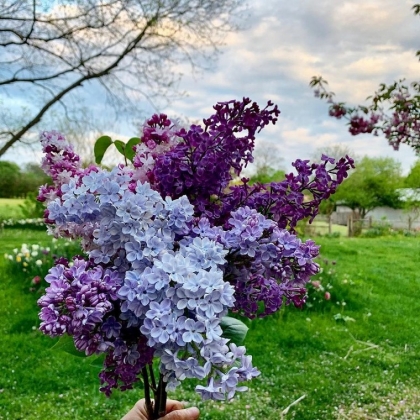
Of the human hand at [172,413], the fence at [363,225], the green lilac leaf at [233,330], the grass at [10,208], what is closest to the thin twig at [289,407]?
the human hand at [172,413]

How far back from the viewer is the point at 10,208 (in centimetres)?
955

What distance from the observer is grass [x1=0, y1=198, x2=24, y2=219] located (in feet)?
29.9

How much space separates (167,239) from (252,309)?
0.18m

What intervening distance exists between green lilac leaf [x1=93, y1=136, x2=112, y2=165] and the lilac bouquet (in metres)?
0.09

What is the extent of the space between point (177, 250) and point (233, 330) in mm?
157

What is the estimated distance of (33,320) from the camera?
320cm

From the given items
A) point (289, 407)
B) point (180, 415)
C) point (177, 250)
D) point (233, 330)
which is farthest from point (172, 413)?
point (289, 407)

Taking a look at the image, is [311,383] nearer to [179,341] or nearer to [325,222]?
[179,341]

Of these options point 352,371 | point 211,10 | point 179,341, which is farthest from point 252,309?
point 211,10

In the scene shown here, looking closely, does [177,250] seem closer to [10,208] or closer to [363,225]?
[10,208]

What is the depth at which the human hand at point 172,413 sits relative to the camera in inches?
28.0

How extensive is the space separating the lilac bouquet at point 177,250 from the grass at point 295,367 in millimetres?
1668

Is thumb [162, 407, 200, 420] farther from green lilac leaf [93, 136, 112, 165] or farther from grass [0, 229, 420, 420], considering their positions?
grass [0, 229, 420, 420]

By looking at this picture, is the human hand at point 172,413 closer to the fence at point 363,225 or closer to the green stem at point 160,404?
the green stem at point 160,404
